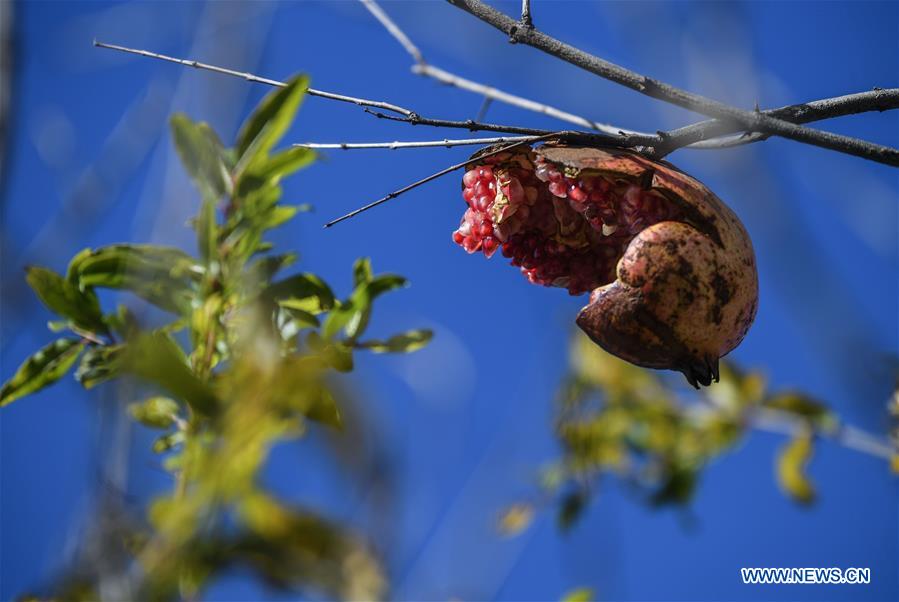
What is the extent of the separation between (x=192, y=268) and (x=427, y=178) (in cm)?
45

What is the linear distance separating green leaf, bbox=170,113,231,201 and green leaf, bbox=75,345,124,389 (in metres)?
0.30

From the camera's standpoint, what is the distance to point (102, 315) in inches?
66.4

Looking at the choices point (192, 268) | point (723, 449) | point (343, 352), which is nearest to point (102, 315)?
point (192, 268)

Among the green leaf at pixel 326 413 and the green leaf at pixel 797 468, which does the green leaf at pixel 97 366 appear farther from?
the green leaf at pixel 797 468

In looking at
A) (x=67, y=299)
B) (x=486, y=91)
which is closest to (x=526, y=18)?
(x=486, y=91)

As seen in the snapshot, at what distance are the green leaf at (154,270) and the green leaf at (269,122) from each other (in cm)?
19

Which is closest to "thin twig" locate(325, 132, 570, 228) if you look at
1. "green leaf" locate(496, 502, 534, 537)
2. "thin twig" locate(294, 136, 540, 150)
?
"thin twig" locate(294, 136, 540, 150)

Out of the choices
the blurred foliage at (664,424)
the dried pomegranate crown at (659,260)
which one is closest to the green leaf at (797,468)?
the blurred foliage at (664,424)

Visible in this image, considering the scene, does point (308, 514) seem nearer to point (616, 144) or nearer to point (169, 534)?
point (169, 534)

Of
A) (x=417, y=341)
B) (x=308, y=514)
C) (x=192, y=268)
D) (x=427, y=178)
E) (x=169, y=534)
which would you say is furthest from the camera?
(x=417, y=341)

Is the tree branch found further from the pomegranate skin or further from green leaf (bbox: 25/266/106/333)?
green leaf (bbox: 25/266/106/333)

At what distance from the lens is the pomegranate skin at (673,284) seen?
1.40 meters

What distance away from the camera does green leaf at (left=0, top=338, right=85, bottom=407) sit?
1686 mm

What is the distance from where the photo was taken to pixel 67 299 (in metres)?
1.67
